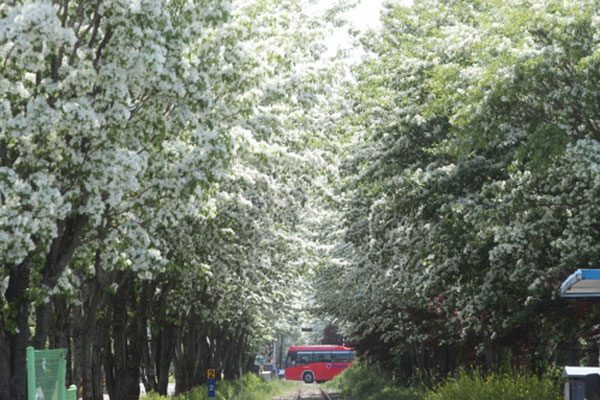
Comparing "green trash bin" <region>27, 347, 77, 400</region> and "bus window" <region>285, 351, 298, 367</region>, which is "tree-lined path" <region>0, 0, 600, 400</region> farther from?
"bus window" <region>285, 351, 298, 367</region>

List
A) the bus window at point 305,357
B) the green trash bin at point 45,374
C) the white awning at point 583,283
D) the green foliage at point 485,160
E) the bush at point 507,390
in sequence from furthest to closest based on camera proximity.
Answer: the bus window at point 305,357 < the bush at point 507,390 < the green foliage at point 485,160 < the green trash bin at point 45,374 < the white awning at point 583,283

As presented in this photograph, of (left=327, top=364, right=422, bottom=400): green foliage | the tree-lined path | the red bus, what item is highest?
the tree-lined path

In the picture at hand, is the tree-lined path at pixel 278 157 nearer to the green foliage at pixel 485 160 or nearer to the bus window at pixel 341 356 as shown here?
the green foliage at pixel 485 160

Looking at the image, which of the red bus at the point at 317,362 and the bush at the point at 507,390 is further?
the red bus at the point at 317,362

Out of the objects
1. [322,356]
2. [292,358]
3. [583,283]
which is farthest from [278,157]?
[292,358]

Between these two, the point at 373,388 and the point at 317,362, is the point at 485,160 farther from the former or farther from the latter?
the point at 317,362

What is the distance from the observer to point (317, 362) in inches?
3959

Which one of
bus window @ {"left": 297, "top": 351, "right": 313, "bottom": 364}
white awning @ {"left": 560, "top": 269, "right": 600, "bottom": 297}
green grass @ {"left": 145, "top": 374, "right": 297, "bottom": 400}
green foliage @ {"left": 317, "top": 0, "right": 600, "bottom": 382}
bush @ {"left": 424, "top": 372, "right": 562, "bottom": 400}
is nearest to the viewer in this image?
white awning @ {"left": 560, "top": 269, "right": 600, "bottom": 297}

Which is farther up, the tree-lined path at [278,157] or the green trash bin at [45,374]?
the tree-lined path at [278,157]

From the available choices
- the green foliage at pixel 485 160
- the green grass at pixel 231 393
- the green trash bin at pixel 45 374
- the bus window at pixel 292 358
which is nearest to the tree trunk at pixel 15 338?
the green trash bin at pixel 45 374

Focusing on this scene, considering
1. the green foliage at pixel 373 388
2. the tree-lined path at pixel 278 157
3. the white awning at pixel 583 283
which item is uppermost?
the tree-lined path at pixel 278 157

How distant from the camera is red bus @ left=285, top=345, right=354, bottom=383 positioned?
9969 centimetres

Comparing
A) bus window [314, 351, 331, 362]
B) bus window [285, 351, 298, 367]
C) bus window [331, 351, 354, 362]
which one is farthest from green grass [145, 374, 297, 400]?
bus window [285, 351, 298, 367]

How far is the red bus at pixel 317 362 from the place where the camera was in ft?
327
